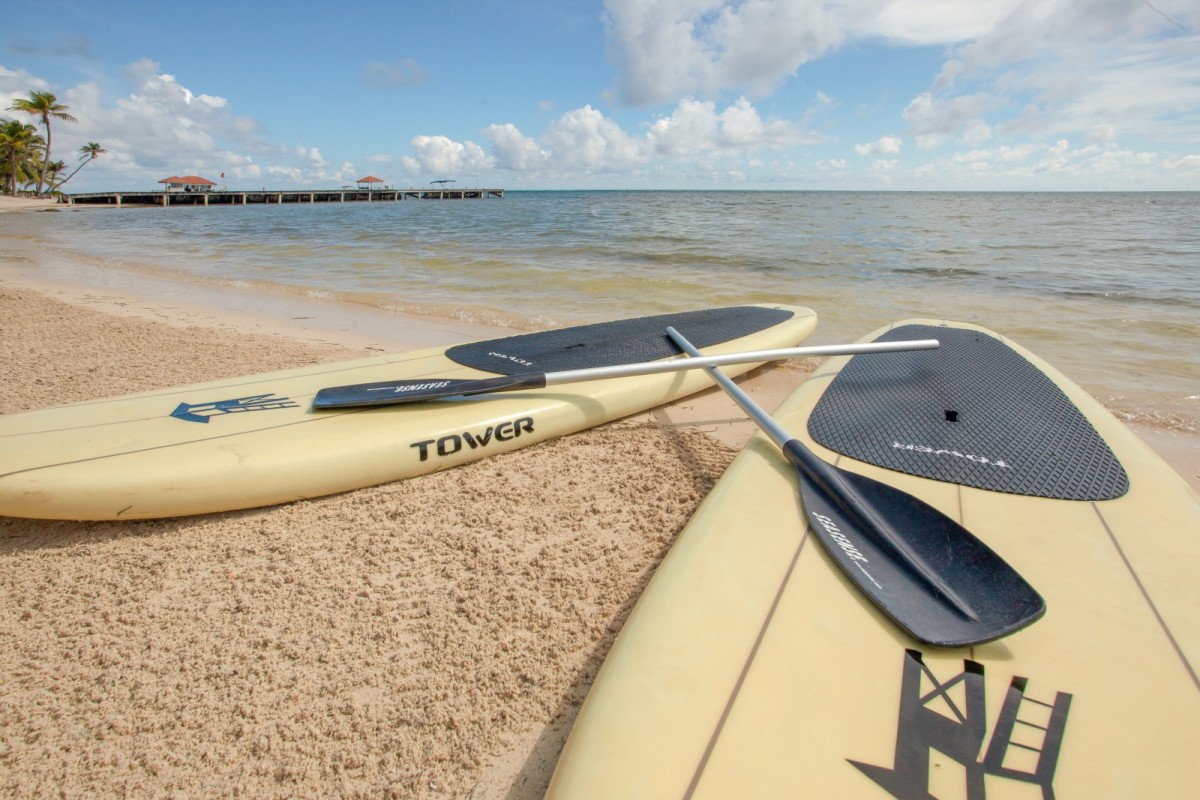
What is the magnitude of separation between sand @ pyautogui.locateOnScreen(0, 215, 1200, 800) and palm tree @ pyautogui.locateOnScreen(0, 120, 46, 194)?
5362cm

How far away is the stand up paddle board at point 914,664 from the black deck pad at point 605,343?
1.33 meters

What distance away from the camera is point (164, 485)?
1972 millimetres

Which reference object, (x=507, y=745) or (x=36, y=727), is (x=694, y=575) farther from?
(x=36, y=727)

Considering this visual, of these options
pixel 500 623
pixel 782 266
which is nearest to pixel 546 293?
pixel 782 266

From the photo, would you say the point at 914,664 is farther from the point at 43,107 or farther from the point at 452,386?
the point at 43,107

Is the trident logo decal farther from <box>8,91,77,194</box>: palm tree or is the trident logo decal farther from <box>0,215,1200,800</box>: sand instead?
<box>8,91,77,194</box>: palm tree

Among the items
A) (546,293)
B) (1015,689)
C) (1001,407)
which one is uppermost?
(546,293)

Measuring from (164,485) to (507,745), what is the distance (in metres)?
1.48

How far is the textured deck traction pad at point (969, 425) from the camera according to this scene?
1.95 meters

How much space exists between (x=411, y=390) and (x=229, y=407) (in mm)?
751

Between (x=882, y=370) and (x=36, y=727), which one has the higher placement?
(x=882, y=370)

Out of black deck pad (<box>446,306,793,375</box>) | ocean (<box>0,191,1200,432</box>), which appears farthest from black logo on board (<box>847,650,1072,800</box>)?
ocean (<box>0,191,1200,432</box>)

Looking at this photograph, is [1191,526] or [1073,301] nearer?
[1191,526]

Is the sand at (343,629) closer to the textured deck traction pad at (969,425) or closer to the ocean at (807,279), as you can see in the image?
the textured deck traction pad at (969,425)
